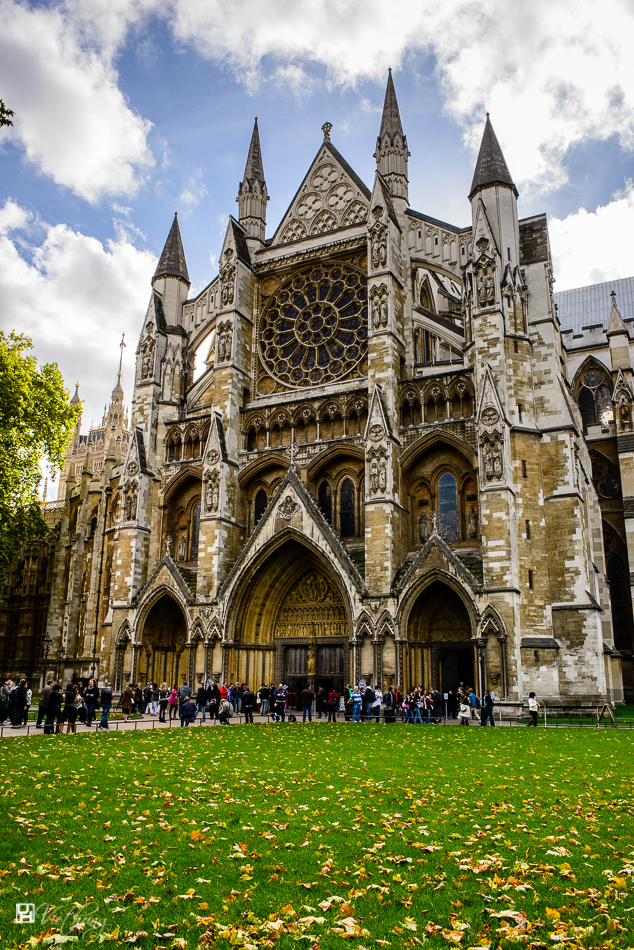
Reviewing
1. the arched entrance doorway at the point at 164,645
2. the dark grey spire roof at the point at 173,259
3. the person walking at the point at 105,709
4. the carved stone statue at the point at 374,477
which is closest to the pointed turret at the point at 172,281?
the dark grey spire roof at the point at 173,259

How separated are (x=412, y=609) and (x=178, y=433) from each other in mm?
14641

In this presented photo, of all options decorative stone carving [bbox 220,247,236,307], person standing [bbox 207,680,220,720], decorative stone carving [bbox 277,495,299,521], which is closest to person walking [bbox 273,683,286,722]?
person standing [bbox 207,680,220,720]

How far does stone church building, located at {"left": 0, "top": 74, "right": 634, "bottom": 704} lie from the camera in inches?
1005

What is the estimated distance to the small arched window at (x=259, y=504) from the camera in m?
32.0

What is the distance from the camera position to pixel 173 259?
37781 mm

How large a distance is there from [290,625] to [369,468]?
7771 millimetres

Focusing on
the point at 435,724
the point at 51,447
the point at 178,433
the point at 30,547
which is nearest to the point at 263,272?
the point at 178,433

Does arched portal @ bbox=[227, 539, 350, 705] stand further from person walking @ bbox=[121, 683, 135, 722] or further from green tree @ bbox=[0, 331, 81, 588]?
green tree @ bbox=[0, 331, 81, 588]

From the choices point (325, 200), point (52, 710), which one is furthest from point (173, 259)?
point (52, 710)

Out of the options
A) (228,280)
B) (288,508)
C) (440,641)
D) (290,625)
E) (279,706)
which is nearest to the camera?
(279,706)

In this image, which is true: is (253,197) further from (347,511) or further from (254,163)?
(347,511)

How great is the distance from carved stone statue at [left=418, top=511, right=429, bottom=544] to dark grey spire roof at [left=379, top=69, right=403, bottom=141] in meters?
18.5

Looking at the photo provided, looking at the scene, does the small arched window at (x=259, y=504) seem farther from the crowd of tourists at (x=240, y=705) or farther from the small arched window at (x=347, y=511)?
the crowd of tourists at (x=240, y=705)

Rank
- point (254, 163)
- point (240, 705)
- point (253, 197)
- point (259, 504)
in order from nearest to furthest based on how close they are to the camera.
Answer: point (240, 705) → point (259, 504) → point (253, 197) → point (254, 163)
